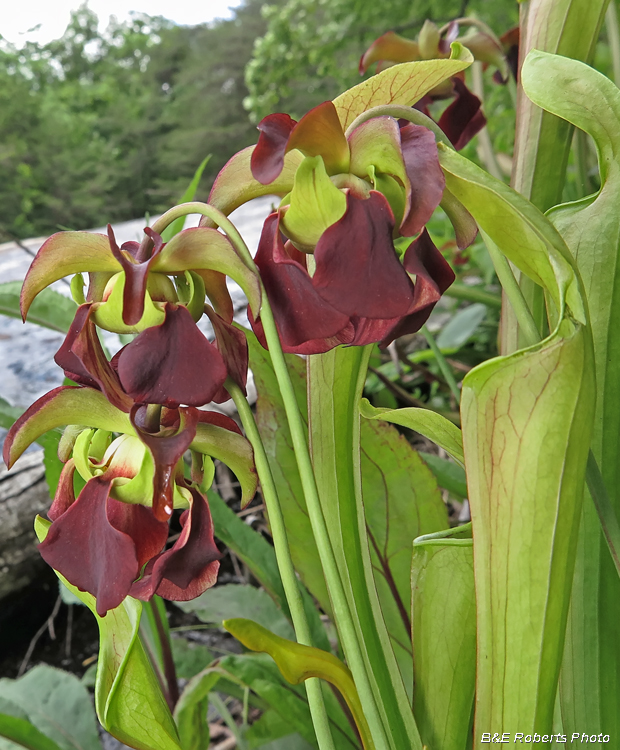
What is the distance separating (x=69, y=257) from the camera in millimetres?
198

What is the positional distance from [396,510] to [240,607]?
0.19 meters

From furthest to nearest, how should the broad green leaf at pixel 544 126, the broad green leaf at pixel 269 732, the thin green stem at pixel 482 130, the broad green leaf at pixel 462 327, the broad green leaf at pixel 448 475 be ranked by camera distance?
the broad green leaf at pixel 462 327 → the thin green stem at pixel 482 130 → the broad green leaf at pixel 448 475 → the broad green leaf at pixel 269 732 → the broad green leaf at pixel 544 126

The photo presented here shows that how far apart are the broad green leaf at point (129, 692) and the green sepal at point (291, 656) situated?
42 mm

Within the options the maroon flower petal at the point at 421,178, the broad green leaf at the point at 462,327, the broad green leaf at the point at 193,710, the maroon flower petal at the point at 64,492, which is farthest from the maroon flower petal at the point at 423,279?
the broad green leaf at the point at 462,327

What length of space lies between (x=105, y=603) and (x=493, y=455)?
0.14m

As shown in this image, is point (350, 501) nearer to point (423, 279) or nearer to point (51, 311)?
point (423, 279)

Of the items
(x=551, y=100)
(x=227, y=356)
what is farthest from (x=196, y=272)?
(x=551, y=100)

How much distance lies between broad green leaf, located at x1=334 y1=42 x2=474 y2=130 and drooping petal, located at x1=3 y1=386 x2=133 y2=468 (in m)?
0.14

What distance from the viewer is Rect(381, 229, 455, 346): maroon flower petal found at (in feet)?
0.67

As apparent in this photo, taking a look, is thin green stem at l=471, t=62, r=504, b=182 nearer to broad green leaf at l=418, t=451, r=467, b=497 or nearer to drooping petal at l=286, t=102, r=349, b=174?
broad green leaf at l=418, t=451, r=467, b=497

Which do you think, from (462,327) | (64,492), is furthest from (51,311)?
(462,327)

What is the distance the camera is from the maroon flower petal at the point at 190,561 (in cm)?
21

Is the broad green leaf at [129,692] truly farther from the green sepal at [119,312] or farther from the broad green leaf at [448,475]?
the broad green leaf at [448,475]

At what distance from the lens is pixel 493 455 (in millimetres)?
189
